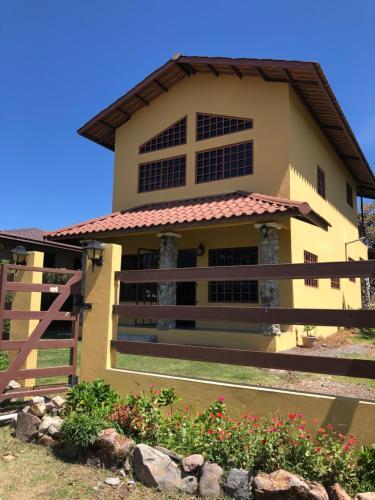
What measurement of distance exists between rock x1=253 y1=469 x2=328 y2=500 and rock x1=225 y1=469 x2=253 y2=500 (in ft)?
0.28

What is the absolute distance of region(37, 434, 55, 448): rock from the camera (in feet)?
14.9

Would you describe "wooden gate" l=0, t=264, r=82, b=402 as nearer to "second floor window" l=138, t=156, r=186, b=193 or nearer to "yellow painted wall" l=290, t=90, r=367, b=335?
"yellow painted wall" l=290, t=90, r=367, b=335

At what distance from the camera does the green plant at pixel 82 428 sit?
408 cm

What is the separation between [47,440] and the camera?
4559mm

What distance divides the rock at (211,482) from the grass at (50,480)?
0.79 feet

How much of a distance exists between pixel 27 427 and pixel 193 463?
2.24 metres

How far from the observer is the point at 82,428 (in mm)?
4145

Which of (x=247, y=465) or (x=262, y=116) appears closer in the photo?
(x=247, y=465)

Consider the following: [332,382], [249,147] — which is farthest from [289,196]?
[332,382]

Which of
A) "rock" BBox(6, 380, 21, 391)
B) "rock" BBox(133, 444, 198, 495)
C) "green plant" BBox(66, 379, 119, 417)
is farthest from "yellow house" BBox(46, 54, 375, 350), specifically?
"rock" BBox(133, 444, 198, 495)

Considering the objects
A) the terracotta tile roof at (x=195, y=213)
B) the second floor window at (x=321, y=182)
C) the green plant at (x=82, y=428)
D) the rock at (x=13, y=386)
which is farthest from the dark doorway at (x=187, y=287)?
the green plant at (x=82, y=428)

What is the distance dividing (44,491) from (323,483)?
7.78 ft

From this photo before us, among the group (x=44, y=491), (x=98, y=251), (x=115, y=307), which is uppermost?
(x=98, y=251)

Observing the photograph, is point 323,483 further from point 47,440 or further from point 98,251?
point 98,251
